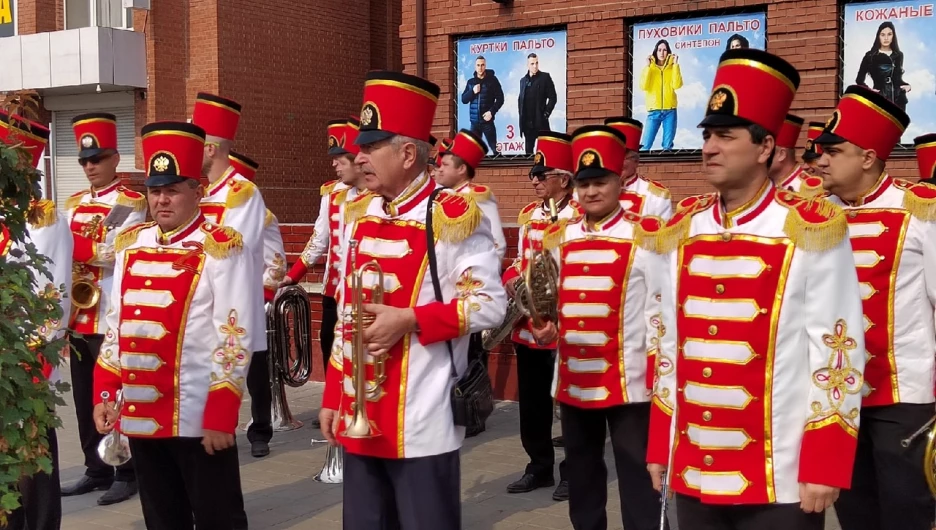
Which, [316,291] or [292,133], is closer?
[316,291]

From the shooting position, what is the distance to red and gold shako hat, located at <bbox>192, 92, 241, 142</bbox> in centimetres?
864

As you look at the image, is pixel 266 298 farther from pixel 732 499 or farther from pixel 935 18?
pixel 935 18

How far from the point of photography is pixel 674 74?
1279cm

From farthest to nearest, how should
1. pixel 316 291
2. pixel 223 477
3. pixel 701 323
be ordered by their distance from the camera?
1. pixel 316 291
2. pixel 223 477
3. pixel 701 323

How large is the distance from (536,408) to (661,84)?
6.06 m

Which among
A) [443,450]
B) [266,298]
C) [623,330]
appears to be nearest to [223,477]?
[443,450]

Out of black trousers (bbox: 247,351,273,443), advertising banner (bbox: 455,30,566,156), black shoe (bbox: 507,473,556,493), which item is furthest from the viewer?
advertising banner (bbox: 455,30,566,156)

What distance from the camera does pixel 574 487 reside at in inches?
232

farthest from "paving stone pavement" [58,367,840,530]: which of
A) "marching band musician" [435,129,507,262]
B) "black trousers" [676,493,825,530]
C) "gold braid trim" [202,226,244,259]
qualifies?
"black trousers" [676,493,825,530]

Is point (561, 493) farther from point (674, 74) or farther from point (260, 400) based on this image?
point (674, 74)

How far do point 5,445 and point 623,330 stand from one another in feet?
10.7

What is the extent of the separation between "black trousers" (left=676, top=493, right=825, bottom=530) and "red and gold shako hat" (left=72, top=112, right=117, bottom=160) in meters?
5.60

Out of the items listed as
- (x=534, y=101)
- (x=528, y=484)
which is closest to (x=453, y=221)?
(x=528, y=484)

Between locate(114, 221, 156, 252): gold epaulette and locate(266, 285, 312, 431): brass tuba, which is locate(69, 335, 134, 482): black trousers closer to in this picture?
locate(266, 285, 312, 431): brass tuba
